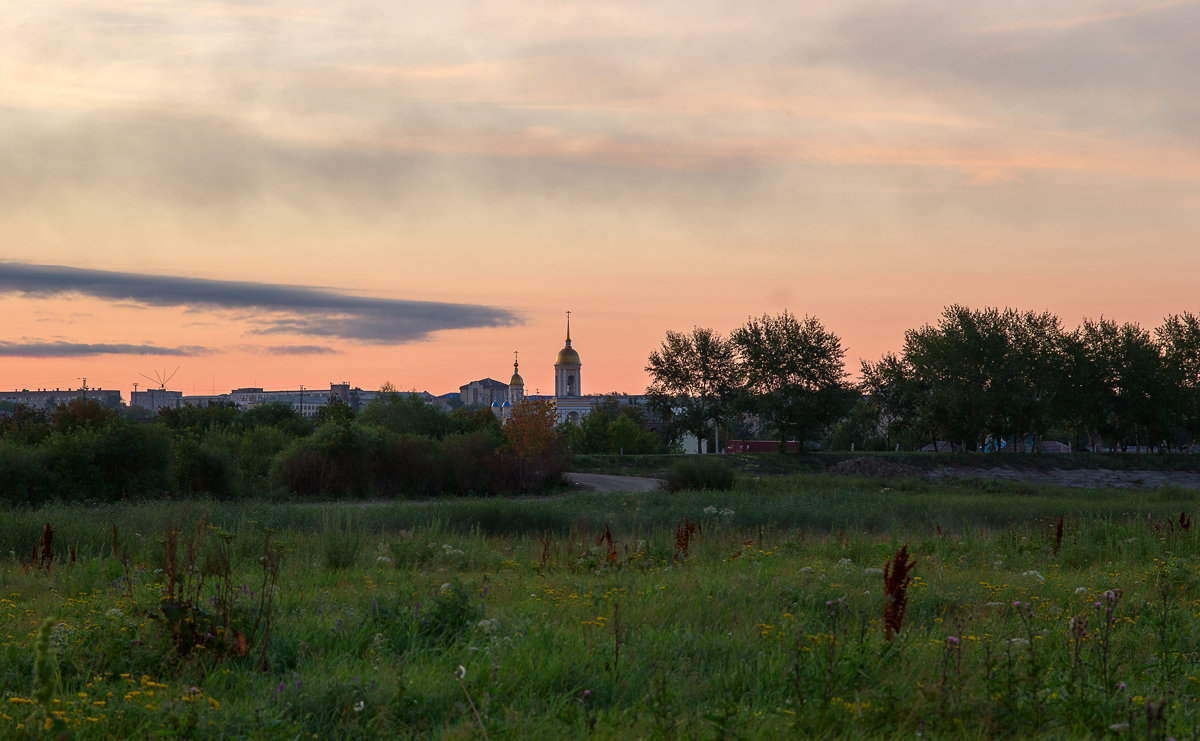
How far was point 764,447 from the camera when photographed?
81.3 metres

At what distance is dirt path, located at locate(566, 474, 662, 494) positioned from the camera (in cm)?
3288

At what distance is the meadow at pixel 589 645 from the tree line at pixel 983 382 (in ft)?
139

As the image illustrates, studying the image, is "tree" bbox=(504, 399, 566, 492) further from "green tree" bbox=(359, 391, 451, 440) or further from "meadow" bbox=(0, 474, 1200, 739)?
"meadow" bbox=(0, 474, 1200, 739)

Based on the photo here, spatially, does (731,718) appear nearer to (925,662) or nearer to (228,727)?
(925,662)

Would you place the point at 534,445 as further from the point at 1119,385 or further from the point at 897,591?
the point at 1119,385

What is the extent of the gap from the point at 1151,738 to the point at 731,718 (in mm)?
1842

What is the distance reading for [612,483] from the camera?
116 ft

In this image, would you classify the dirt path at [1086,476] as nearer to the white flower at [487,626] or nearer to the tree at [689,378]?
the tree at [689,378]

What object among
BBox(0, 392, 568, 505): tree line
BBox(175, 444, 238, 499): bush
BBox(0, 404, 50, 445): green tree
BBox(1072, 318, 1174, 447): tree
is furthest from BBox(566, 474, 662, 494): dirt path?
BBox(1072, 318, 1174, 447): tree

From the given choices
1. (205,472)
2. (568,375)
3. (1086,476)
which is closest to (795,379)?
(1086,476)

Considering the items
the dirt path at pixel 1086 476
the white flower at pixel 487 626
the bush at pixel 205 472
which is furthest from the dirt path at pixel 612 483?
the white flower at pixel 487 626

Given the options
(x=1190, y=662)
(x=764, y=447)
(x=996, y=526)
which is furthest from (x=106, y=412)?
(x=764, y=447)

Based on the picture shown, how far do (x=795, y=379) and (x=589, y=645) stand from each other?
162 feet

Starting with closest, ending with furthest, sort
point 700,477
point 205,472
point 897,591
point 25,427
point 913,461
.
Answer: point 897,591, point 205,472, point 700,477, point 25,427, point 913,461
